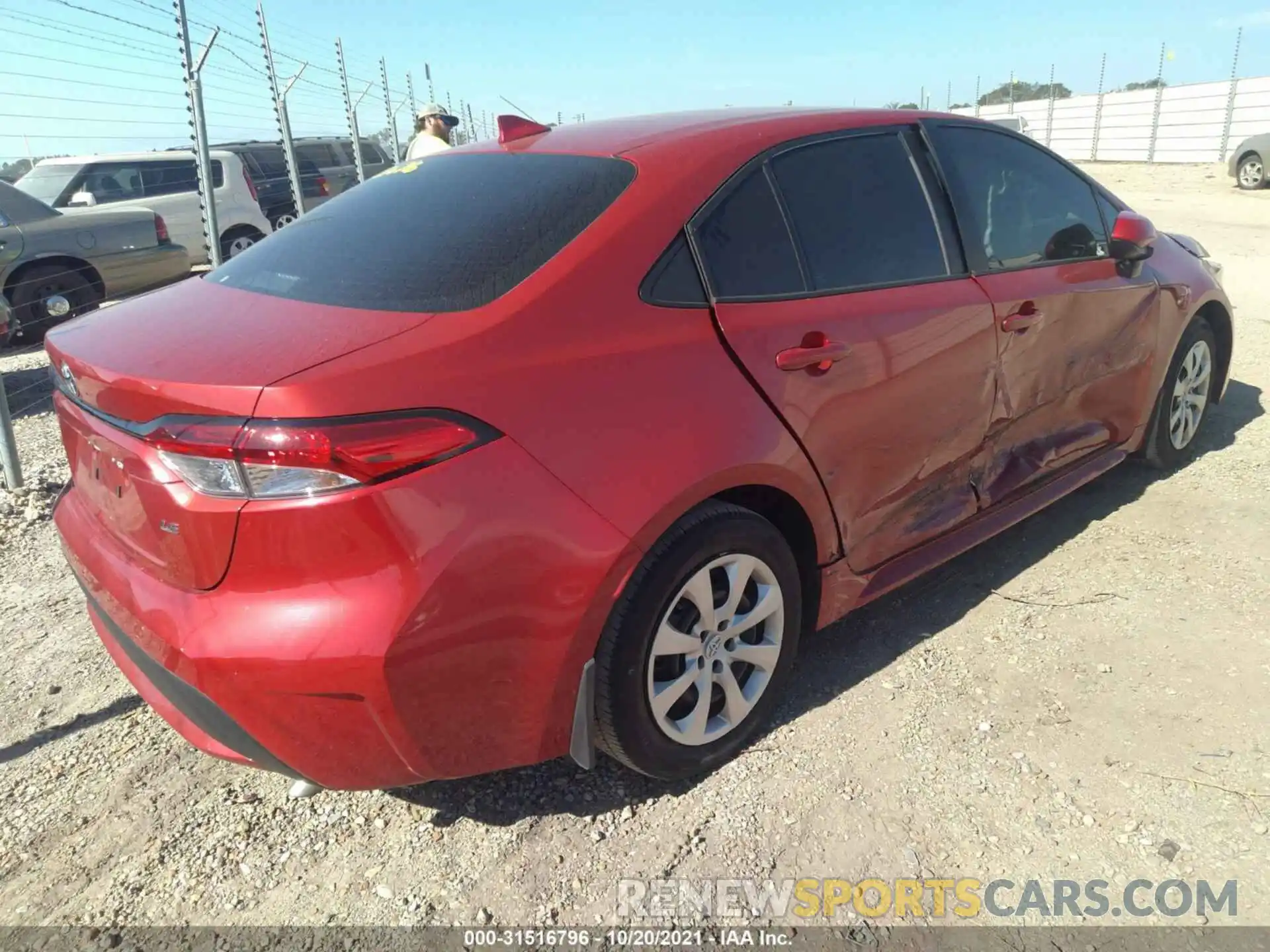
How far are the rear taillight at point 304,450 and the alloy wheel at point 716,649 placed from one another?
762 mm

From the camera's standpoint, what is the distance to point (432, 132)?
20.7 feet

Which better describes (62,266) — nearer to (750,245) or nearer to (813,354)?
(750,245)

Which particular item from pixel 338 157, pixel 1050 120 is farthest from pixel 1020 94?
pixel 338 157

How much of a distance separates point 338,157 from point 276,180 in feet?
5.59

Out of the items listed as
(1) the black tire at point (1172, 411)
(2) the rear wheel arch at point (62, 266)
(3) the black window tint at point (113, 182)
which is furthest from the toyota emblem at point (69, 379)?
(3) the black window tint at point (113, 182)

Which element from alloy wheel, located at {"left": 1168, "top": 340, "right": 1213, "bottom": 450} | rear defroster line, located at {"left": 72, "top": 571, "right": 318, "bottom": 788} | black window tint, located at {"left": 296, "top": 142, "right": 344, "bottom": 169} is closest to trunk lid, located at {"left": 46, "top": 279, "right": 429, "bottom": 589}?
rear defroster line, located at {"left": 72, "top": 571, "right": 318, "bottom": 788}

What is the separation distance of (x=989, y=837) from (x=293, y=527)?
5.86 ft

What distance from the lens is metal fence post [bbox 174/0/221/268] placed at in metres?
6.84

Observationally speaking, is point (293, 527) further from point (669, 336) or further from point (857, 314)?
point (857, 314)

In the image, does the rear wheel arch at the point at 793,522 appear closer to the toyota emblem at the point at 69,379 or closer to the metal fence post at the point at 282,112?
the toyota emblem at the point at 69,379

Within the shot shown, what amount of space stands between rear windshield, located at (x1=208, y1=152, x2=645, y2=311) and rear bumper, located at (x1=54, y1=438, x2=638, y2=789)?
0.48 meters

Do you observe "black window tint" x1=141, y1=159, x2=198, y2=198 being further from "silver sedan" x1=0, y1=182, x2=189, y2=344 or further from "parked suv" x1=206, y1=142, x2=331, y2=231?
"silver sedan" x1=0, y1=182, x2=189, y2=344

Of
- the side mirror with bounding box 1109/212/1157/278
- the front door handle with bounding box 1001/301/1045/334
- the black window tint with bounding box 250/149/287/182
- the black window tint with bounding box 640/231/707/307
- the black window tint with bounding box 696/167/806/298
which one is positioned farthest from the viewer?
the black window tint with bounding box 250/149/287/182

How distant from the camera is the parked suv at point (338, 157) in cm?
1373
